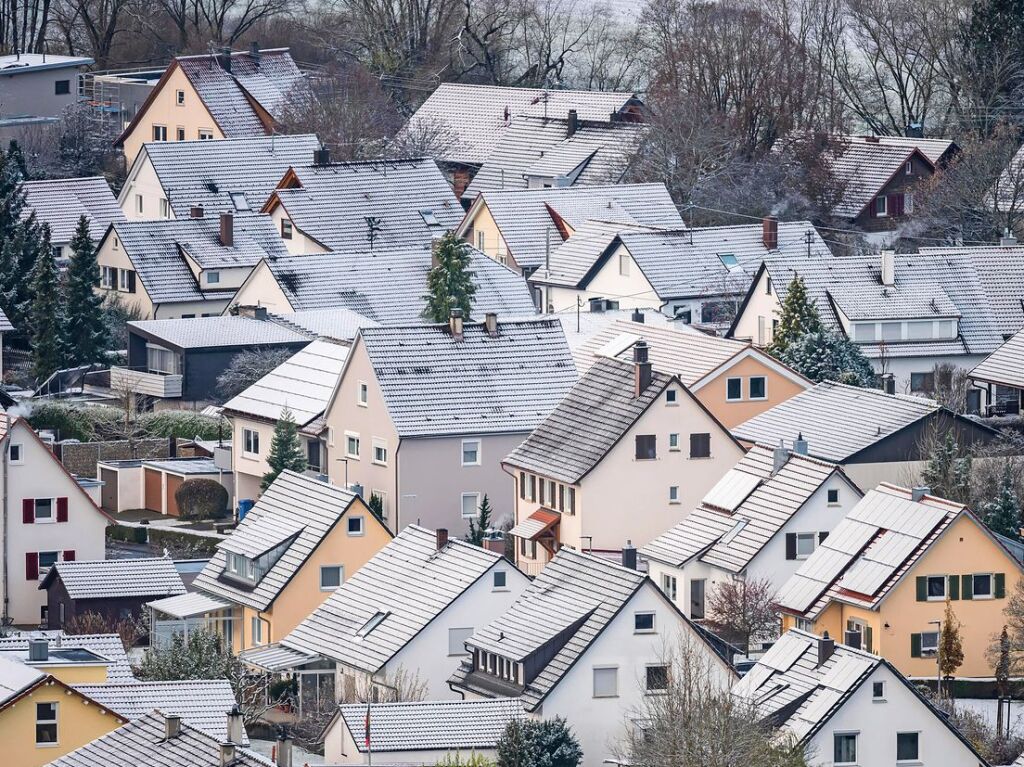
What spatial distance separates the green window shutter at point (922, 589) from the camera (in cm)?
6581

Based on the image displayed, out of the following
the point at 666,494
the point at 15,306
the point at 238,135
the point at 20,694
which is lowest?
the point at 20,694

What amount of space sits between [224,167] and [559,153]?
11.4m

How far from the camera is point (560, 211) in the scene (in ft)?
334

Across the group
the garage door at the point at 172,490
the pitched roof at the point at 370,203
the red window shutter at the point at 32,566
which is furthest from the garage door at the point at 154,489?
the pitched roof at the point at 370,203

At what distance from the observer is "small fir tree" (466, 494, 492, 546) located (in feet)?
243

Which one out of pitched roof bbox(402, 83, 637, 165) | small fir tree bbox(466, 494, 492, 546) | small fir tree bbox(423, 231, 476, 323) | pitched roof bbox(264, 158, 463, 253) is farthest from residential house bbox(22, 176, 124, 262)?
small fir tree bbox(466, 494, 492, 546)

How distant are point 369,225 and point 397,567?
3597 cm

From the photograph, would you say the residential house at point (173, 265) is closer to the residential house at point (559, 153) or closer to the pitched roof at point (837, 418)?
the residential house at point (559, 153)

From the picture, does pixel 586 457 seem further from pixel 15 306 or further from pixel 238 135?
pixel 238 135

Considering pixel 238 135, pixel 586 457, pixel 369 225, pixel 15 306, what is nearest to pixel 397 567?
pixel 586 457

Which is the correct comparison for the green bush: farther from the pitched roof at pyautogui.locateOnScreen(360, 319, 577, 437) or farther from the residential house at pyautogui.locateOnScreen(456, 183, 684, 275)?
the residential house at pyautogui.locateOnScreen(456, 183, 684, 275)

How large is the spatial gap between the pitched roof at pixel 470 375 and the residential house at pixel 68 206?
2333cm

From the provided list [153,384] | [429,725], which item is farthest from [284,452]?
[429,725]

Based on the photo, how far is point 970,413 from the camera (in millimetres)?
81750
